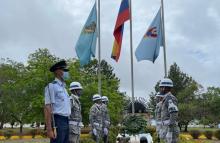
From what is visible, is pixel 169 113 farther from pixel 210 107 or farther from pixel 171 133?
pixel 210 107

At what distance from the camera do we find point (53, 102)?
7832mm

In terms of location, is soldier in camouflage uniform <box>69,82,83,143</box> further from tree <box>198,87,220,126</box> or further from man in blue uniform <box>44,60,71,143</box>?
tree <box>198,87,220,126</box>

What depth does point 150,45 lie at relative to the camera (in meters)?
20.5

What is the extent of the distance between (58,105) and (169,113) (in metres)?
3.43

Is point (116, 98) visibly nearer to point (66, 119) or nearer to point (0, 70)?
point (0, 70)

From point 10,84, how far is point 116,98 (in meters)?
11.7

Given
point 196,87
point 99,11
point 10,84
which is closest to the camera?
point 99,11

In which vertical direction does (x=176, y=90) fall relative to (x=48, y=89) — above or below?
above

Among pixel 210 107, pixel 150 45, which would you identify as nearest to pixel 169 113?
pixel 150 45

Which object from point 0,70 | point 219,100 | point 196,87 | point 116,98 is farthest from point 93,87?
point 196,87

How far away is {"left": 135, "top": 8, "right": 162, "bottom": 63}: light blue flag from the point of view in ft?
66.8

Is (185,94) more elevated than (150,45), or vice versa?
(185,94)

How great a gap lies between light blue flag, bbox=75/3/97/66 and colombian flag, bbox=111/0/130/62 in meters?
0.96

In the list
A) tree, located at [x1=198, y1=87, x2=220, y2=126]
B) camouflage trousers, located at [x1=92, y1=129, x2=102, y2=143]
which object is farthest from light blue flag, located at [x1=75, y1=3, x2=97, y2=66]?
tree, located at [x1=198, y1=87, x2=220, y2=126]
